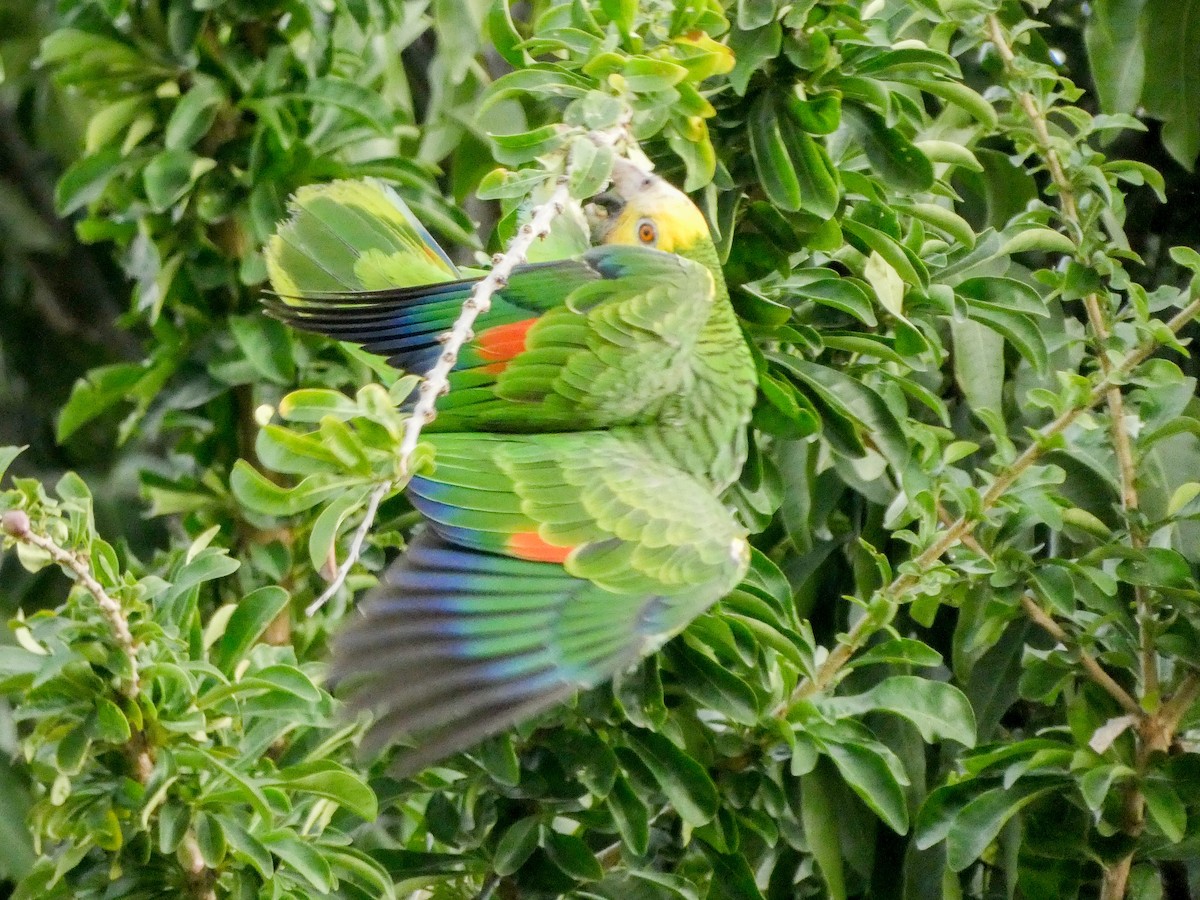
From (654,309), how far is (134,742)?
21.3 inches

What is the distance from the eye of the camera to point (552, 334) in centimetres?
114

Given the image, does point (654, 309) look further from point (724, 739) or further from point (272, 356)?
point (272, 356)

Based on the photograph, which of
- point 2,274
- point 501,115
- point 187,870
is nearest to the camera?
point 187,870

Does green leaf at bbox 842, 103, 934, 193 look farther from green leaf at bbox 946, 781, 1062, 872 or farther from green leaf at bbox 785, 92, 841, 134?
green leaf at bbox 946, 781, 1062, 872

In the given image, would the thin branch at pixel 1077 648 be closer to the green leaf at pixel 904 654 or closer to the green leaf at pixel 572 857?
the green leaf at pixel 904 654

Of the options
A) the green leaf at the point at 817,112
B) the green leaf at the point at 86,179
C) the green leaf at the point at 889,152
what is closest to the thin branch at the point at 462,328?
the green leaf at the point at 817,112

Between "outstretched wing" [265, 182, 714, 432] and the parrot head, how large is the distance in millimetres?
42

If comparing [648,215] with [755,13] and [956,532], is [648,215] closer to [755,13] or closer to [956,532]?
[755,13]

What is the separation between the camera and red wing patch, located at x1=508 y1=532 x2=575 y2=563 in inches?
40.1

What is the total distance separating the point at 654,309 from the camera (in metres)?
1.11

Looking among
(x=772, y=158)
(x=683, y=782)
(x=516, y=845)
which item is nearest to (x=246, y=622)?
(x=516, y=845)

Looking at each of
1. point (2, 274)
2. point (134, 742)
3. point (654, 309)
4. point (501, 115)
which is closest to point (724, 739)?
point (654, 309)

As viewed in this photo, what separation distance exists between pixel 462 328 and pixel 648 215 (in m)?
0.47

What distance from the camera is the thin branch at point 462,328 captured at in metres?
0.70
